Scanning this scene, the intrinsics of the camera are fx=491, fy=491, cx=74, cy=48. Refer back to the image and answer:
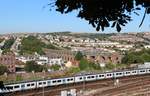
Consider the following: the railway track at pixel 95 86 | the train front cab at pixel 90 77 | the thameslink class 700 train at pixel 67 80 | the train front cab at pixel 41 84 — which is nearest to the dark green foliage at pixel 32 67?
the thameslink class 700 train at pixel 67 80

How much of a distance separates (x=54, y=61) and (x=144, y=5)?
53.2 metres

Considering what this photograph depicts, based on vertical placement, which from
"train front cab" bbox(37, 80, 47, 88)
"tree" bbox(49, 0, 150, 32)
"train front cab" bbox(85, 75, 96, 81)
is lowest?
"train front cab" bbox(85, 75, 96, 81)

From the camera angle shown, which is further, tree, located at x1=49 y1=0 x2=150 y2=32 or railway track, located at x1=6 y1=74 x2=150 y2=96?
railway track, located at x1=6 y1=74 x2=150 y2=96

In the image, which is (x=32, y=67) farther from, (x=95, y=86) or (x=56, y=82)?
(x=56, y=82)

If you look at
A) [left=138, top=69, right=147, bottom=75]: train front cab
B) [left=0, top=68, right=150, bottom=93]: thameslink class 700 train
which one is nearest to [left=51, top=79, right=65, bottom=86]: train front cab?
[left=0, top=68, right=150, bottom=93]: thameslink class 700 train

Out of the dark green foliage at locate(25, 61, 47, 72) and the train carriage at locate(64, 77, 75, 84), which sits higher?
the train carriage at locate(64, 77, 75, 84)

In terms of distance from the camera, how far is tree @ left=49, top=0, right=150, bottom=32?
2852mm

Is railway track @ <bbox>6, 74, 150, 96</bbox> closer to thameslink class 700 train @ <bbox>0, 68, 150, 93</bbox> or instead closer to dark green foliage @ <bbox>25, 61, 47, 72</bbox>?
thameslink class 700 train @ <bbox>0, 68, 150, 93</bbox>

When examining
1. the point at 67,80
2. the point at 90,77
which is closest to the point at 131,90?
the point at 90,77

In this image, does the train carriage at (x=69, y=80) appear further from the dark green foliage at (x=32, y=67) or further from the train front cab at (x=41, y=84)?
the dark green foliage at (x=32, y=67)

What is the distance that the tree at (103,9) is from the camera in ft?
9.36

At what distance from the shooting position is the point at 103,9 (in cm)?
290

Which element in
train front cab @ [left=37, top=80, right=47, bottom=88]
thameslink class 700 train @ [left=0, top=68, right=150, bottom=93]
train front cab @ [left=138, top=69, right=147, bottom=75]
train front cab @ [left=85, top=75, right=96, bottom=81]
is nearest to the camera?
thameslink class 700 train @ [left=0, top=68, right=150, bottom=93]

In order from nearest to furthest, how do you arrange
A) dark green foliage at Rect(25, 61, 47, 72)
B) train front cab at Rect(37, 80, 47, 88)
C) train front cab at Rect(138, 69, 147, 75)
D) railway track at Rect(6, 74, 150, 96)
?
railway track at Rect(6, 74, 150, 96) < train front cab at Rect(37, 80, 47, 88) < train front cab at Rect(138, 69, 147, 75) < dark green foliage at Rect(25, 61, 47, 72)
